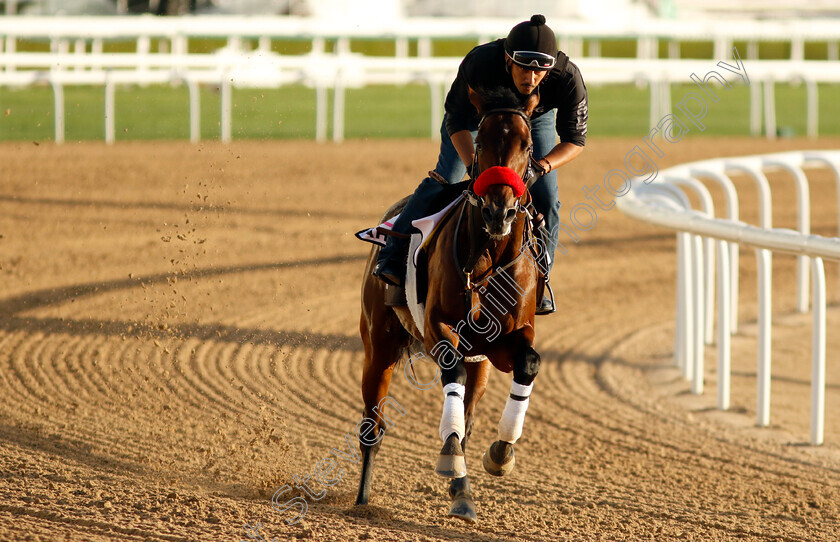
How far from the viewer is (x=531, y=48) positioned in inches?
145

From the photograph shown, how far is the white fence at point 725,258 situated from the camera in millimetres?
5051

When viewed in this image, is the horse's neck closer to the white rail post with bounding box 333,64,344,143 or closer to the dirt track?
the dirt track

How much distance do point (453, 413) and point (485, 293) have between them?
0.49 meters

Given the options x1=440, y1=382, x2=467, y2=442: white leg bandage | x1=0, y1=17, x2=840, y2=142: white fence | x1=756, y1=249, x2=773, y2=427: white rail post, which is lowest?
x1=440, y1=382, x2=467, y2=442: white leg bandage

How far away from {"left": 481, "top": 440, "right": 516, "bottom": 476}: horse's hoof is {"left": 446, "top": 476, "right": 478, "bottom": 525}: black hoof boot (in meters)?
0.21

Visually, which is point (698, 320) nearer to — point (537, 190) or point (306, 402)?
point (537, 190)

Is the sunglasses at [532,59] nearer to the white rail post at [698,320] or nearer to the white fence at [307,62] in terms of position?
the white rail post at [698,320]

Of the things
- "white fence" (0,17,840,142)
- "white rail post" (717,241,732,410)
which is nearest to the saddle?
"white rail post" (717,241,732,410)

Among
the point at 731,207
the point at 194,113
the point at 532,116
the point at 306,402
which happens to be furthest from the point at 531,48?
the point at 194,113

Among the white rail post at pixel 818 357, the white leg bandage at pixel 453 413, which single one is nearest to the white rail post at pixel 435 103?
the white rail post at pixel 818 357

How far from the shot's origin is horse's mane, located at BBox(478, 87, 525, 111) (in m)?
3.64

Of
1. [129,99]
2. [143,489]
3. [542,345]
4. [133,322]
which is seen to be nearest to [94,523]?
[143,489]

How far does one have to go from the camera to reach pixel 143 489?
4.05m

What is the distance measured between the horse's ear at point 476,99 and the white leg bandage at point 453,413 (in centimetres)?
107
